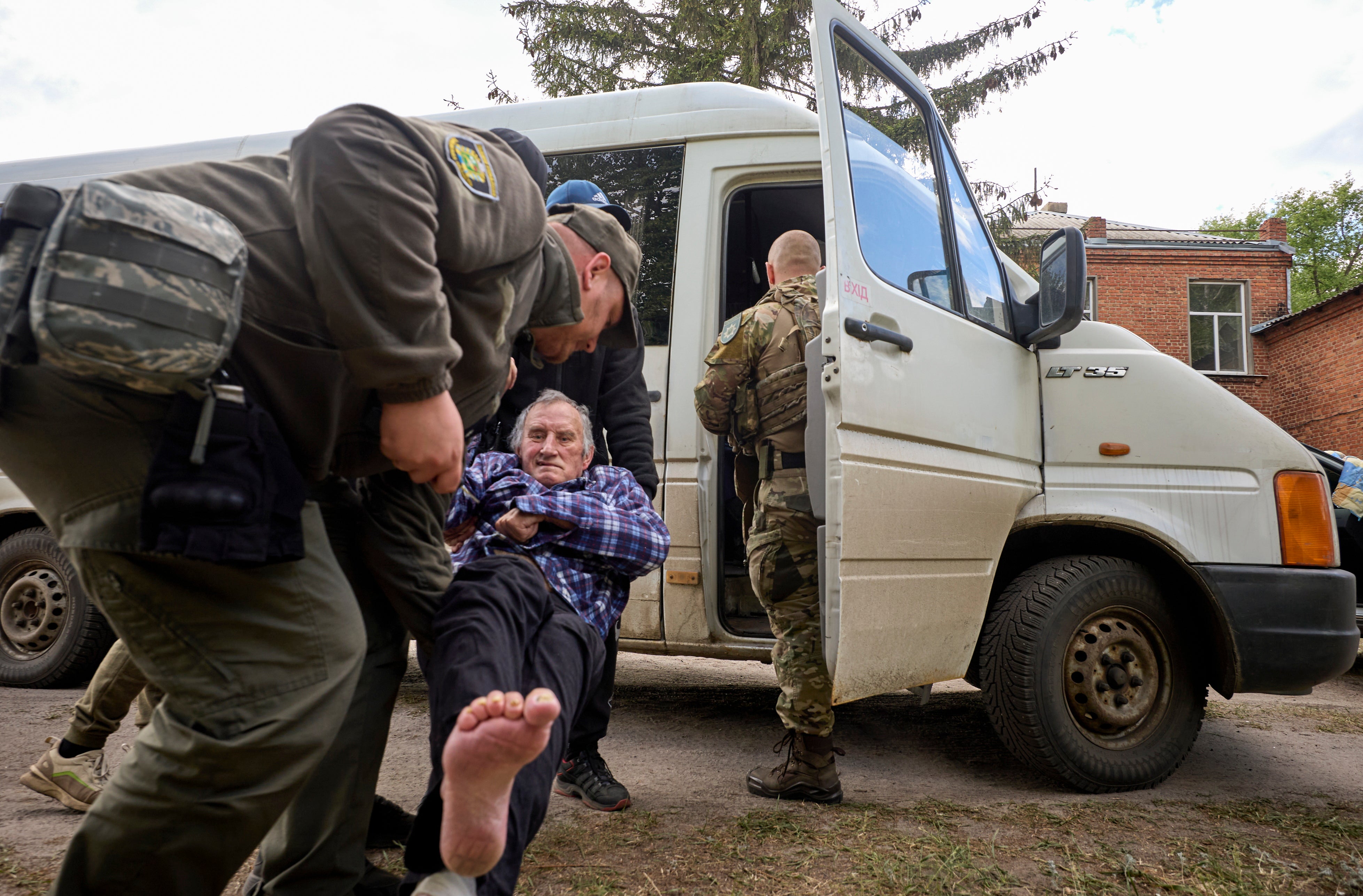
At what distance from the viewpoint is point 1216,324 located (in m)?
19.8

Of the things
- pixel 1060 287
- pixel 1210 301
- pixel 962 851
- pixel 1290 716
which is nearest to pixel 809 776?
pixel 962 851

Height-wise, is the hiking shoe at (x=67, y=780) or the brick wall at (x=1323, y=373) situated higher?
the brick wall at (x=1323, y=373)

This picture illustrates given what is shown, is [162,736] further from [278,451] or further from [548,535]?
[548,535]

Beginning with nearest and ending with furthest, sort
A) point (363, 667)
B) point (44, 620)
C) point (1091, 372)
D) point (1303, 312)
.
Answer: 1. point (363, 667)
2. point (1091, 372)
3. point (44, 620)
4. point (1303, 312)

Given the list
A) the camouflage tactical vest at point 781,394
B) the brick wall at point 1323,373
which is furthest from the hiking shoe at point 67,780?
the brick wall at point 1323,373

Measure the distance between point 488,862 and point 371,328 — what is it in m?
0.87

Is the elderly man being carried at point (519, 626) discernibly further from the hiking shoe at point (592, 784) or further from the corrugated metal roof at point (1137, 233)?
the corrugated metal roof at point (1137, 233)

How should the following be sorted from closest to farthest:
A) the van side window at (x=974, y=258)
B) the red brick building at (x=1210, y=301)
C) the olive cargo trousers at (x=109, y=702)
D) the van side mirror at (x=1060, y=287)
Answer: the olive cargo trousers at (x=109, y=702) < the van side mirror at (x=1060, y=287) < the van side window at (x=974, y=258) < the red brick building at (x=1210, y=301)

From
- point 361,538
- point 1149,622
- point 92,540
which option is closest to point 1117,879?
point 1149,622

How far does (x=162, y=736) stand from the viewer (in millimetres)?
1278

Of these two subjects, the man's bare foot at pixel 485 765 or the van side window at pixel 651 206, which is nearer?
the man's bare foot at pixel 485 765

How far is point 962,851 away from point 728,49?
11.4m

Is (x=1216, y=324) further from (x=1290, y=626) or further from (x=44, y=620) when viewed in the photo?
(x=44, y=620)

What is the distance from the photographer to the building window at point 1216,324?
776 inches
